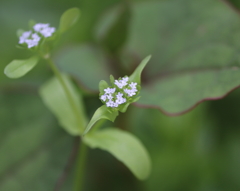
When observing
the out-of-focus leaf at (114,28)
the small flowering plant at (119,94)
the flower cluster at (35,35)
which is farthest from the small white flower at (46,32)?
the out-of-focus leaf at (114,28)

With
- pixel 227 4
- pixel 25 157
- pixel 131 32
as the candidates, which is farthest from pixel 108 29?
pixel 25 157

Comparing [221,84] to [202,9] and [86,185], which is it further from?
[86,185]

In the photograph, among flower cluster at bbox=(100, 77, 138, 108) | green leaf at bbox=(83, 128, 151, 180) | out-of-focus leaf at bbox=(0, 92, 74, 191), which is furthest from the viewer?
out-of-focus leaf at bbox=(0, 92, 74, 191)

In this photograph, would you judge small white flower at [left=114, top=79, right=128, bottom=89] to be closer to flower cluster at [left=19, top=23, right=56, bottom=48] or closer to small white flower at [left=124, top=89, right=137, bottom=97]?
small white flower at [left=124, top=89, right=137, bottom=97]

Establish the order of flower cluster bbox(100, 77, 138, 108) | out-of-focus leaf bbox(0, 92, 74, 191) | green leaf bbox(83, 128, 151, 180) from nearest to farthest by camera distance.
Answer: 1. flower cluster bbox(100, 77, 138, 108)
2. green leaf bbox(83, 128, 151, 180)
3. out-of-focus leaf bbox(0, 92, 74, 191)

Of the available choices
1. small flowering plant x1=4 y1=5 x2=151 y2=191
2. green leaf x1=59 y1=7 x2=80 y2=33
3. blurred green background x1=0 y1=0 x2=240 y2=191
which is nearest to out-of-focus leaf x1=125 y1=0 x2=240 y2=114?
blurred green background x1=0 y1=0 x2=240 y2=191

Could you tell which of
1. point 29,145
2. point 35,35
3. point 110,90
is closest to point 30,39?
point 35,35
